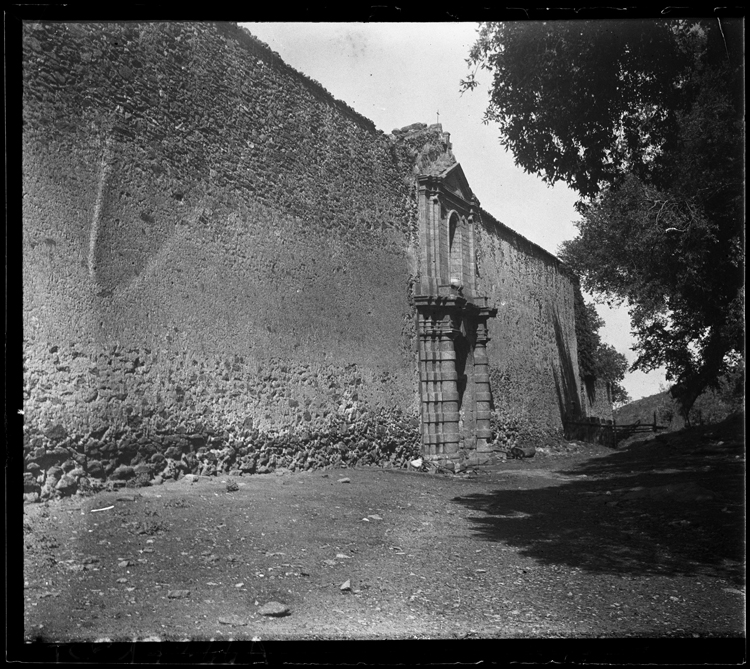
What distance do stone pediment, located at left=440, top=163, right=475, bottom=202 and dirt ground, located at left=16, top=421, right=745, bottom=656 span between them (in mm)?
7893

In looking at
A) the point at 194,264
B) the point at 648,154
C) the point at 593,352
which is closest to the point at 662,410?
the point at 593,352

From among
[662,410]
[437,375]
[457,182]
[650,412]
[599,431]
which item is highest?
[457,182]

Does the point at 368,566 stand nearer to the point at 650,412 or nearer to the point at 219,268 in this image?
the point at 219,268

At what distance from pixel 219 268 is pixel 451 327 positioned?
628 centimetres

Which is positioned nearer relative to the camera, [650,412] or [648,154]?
[648,154]

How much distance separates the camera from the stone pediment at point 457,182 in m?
14.3

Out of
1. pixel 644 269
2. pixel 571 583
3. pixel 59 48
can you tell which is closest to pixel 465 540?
pixel 571 583

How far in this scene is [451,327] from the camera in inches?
537

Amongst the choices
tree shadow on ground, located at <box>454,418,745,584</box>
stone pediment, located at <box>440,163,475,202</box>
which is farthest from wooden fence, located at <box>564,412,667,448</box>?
tree shadow on ground, located at <box>454,418,745,584</box>

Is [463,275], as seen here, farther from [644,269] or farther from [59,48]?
[59,48]

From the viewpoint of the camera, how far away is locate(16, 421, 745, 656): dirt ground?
4391 mm

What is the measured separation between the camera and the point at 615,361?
1035 inches

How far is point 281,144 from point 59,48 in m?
3.75

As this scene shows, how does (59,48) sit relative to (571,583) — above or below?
above
